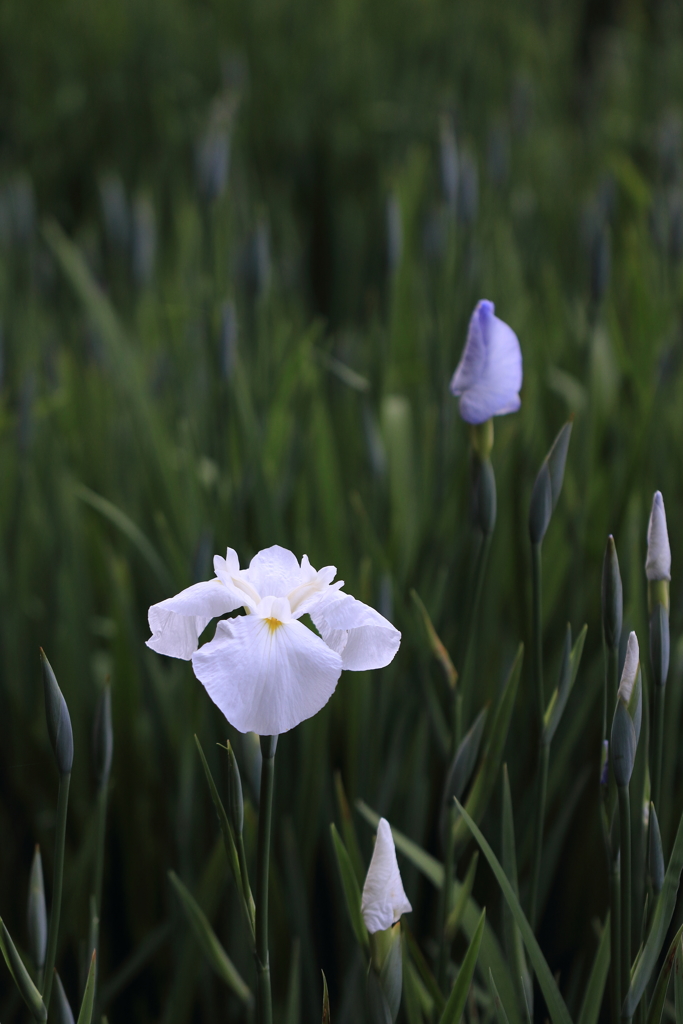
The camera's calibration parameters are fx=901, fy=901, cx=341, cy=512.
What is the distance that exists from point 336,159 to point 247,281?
5.67 feet

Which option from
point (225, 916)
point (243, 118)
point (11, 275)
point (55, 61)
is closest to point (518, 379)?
point (225, 916)

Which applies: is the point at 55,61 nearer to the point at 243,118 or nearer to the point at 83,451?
the point at 243,118

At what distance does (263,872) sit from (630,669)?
0.17 meters

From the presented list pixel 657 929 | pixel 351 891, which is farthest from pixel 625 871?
pixel 351 891

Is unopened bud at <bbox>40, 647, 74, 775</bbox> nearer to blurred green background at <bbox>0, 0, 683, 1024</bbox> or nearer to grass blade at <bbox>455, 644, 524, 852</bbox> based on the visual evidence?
A: blurred green background at <bbox>0, 0, 683, 1024</bbox>

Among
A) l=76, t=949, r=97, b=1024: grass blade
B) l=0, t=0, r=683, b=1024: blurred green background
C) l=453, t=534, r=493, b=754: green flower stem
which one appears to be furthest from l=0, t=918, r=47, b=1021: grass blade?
l=453, t=534, r=493, b=754: green flower stem

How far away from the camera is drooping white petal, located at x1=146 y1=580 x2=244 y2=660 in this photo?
340mm

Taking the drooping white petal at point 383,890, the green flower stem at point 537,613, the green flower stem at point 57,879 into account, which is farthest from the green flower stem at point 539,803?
the green flower stem at point 57,879

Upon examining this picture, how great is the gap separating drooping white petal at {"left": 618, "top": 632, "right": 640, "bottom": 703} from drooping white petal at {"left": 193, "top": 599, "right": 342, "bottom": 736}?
134 millimetres

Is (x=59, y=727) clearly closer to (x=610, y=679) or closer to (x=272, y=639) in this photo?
(x=272, y=639)

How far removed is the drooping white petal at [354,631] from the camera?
0.34m

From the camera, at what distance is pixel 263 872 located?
1.12ft

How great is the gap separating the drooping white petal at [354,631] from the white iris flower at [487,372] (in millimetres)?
172

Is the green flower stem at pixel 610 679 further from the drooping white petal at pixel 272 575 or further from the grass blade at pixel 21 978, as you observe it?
the grass blade at pixel 21 978
